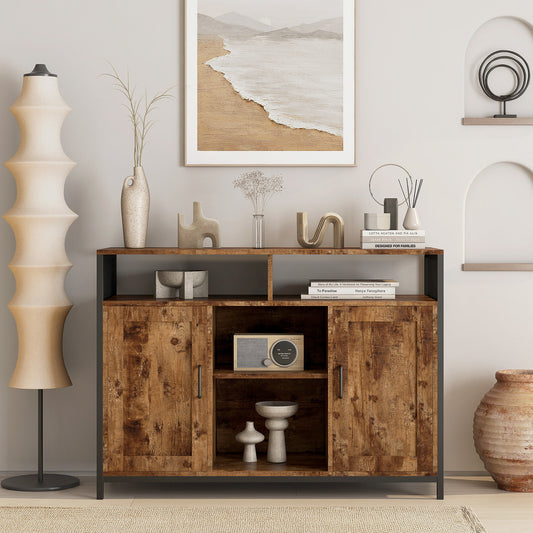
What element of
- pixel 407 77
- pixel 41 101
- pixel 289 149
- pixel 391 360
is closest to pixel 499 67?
pixel 407 77

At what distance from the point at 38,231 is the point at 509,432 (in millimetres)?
2393

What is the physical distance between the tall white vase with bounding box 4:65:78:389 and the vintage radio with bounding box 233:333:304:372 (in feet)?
2.91

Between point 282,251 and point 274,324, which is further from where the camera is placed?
point 274,324

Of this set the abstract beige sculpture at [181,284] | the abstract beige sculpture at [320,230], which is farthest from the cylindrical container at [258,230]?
the abstract beige sculpture at [181,284]

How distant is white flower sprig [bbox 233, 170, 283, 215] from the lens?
3969 millimetres

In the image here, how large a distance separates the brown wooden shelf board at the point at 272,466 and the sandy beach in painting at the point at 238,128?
1.55m

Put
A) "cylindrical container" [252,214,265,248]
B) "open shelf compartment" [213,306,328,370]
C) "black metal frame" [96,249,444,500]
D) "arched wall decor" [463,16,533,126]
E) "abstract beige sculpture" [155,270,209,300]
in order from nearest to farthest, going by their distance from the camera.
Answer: "black metal frame" [96,249,444,500], "abstract beige sculpture" [155,270,209,300], "cylindrical container" [252,214,265,248], "open shelf compartment" [213,306,328,370], "arched wall decor" [463,16,533,126]

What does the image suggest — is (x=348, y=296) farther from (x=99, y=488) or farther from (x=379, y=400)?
(x=99, y=488)

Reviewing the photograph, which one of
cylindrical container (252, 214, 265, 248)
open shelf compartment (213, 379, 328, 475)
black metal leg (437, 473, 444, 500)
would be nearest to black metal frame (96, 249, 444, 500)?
black metal leg (437, 473, 444, 500)

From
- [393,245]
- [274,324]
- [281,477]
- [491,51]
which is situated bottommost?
[281,477]

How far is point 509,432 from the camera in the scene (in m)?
3.61

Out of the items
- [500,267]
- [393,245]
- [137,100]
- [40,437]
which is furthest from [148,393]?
[500,267]

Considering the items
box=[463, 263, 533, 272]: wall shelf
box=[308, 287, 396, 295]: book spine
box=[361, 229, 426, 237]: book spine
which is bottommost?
box=[308, 287, 396, 295]: book spine

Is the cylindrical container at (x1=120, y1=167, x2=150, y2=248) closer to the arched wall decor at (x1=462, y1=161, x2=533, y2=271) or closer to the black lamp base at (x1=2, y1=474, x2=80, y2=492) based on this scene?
the black lamp base at (x1=2, y1=474, x2=80, y2=492)
